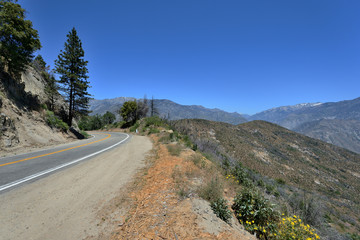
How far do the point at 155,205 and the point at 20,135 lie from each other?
45.4ft

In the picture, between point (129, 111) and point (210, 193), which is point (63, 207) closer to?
point (210, 193)

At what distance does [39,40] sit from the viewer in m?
13.8

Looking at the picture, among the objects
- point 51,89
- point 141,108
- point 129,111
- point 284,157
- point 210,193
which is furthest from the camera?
point 141,108

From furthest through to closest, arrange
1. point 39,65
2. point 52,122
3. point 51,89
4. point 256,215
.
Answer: point 39,65 → point 51,89 → point 52,122 → point 256,215

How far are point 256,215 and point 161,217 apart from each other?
98.7 inches

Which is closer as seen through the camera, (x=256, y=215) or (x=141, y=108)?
(x=256, y=215)

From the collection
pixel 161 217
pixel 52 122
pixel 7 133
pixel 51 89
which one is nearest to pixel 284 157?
pixel 161 217

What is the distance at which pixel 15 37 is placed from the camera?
482 inches

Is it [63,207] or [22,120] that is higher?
[22,120]

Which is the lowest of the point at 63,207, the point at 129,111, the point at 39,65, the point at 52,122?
the point at 63,207

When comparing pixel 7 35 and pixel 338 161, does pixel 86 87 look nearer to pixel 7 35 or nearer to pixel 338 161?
pixel 7 35

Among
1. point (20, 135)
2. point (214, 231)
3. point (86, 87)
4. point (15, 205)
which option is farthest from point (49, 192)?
point (86, 87)

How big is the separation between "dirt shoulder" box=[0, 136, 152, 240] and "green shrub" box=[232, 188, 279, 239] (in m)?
3.34

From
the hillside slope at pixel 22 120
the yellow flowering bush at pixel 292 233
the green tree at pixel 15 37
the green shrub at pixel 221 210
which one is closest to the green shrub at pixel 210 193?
the green shrub at pixel 221 210
